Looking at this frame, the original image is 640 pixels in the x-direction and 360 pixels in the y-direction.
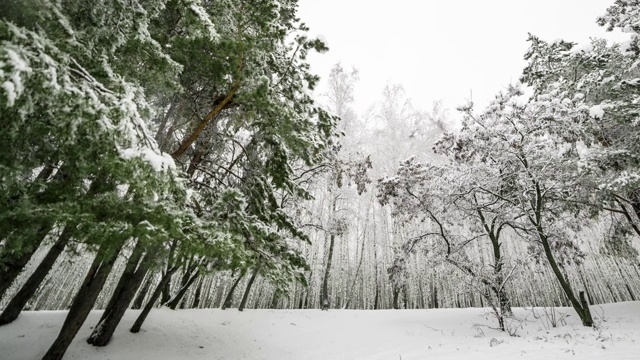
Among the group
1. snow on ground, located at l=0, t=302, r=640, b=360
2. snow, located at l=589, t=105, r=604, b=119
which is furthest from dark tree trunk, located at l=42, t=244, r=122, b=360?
snow, located at l=589, t=105, r=604, b=119

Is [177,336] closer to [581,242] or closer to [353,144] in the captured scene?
[353,144]

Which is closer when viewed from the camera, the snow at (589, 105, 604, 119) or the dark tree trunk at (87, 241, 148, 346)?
the snow at (589, 105, 604, 119)

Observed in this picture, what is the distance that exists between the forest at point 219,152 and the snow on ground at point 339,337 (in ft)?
1.84

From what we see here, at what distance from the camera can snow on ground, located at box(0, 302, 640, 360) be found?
17.4 ft

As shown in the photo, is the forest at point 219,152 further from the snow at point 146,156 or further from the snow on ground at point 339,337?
the snow on ground at point 339,337

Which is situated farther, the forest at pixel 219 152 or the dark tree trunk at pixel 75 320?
the dark tree trunk at pixel 75 320

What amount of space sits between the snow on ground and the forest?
1.84 ft

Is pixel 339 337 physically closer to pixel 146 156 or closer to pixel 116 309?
pixel 116 309

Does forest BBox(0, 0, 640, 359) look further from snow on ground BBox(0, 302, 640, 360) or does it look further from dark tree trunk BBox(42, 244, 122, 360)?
snow on ground BBox(0, 302, 640, 360)

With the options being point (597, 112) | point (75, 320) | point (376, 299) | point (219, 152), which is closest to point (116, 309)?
point (75, 320)

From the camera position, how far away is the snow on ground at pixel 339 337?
5301 millimetres

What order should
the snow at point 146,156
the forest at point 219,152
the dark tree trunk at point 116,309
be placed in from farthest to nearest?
the dark tree trunk at point 116,309, the forest at point 219,152, the snow at point 146,156

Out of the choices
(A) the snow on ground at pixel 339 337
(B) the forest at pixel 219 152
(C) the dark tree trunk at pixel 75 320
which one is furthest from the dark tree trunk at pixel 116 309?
(C) the dark tree trunk at pixel 75 320

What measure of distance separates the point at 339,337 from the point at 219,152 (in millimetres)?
5751
